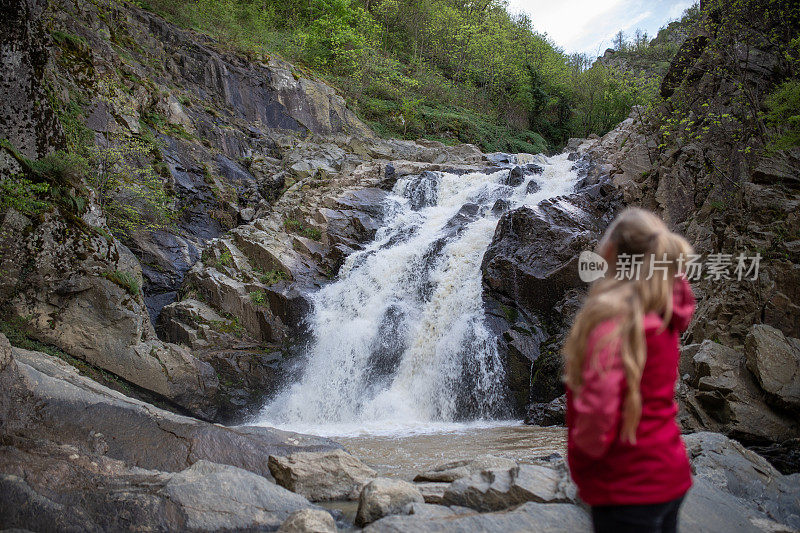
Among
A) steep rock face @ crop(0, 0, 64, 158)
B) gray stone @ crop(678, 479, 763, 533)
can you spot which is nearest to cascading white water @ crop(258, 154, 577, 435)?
gray stone @ crop(678, 479, 763, 533)

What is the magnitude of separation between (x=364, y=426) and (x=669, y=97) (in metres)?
12.8

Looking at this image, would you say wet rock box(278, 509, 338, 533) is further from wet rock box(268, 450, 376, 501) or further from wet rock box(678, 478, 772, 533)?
wet rock box(678, 478, 772, 533)

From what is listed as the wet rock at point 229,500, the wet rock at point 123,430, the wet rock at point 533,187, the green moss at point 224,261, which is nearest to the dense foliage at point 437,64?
the wet rock at point 533,187

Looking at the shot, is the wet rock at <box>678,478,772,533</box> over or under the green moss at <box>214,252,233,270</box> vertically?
under

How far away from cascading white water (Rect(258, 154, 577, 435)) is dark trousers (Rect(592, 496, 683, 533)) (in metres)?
8.55

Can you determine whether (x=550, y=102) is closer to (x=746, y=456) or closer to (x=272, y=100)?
(x=272, y=100)

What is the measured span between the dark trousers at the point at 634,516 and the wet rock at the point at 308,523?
101 inches

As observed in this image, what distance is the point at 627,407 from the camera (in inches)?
64.9

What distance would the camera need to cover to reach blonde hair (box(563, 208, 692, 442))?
1641 mm

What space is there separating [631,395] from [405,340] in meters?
11.1

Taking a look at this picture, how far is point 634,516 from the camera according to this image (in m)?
1.65

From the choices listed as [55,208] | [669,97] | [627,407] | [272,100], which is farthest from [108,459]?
[272,100]

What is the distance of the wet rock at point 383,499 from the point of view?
4082 mm

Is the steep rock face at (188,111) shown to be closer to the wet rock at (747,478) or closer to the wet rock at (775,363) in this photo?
the wet rock at (747,478)
